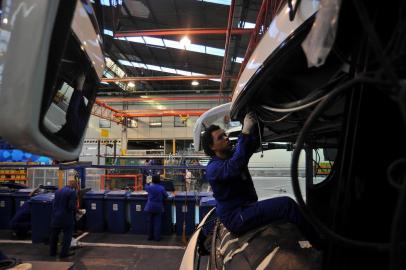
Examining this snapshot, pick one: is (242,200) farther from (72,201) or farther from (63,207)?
(63,207)

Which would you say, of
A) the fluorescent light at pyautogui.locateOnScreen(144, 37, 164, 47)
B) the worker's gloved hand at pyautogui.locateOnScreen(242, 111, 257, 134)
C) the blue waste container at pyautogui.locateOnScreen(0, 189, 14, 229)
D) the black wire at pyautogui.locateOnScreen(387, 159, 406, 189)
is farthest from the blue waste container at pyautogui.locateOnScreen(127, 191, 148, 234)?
the black wire at pyautogui.locateOnScreen(387, 159, 406, 189)

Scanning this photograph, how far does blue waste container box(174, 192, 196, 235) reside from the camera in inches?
306

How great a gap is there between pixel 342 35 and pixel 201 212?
6.87 metres

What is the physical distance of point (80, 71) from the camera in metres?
1.50

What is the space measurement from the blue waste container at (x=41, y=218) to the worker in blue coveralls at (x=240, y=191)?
631 centimetres

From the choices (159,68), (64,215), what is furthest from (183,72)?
(64,215)

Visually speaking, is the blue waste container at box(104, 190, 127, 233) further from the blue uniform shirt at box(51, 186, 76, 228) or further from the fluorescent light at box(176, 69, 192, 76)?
the fluorescent light at box(176, 69, 192, 76)

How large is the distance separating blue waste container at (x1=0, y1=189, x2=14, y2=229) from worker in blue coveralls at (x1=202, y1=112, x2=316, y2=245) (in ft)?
27.0

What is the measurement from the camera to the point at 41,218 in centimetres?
732

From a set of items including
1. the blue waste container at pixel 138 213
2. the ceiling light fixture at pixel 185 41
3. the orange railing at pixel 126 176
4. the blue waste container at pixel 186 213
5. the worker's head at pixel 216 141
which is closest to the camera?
the worker's head at pixel 216 141

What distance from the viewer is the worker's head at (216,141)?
2496 mm

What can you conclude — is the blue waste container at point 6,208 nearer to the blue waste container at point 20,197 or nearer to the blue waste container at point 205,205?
the blue waste container at point 20,197

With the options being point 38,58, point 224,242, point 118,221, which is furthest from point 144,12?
point 38,58

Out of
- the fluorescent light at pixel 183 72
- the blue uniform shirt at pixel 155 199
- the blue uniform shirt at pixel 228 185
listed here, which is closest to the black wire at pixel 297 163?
the blue uniform shirt at pixel 228 185
